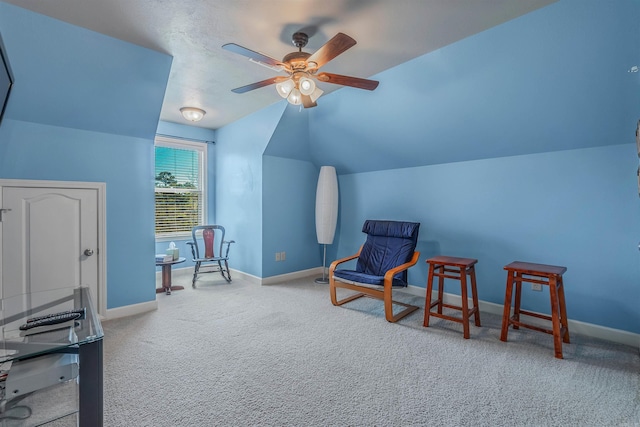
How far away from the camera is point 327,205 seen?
427 centimetres

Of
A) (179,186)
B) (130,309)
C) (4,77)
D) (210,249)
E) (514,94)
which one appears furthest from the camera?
(179,186)

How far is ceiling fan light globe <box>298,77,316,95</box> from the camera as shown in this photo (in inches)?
82.5

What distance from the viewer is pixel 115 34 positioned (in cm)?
223

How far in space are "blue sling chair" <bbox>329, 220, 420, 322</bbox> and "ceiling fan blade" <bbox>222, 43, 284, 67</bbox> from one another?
7.12 feet

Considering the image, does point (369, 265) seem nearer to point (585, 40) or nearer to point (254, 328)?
point (254, 328)

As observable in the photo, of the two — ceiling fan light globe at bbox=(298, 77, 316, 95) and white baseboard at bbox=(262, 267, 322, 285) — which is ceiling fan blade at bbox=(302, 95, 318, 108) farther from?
white baseboard at bbox=(262, 267, 322, 285)

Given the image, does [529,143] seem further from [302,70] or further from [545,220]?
[302,70]

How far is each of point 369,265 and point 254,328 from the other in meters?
1.59

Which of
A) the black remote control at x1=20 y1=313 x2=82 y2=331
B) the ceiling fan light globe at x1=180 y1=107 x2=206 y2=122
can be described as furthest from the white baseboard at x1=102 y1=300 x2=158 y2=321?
the ceiling fan light globe at x1=180 y1=107 x2=206 y2=122

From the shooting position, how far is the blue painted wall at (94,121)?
2.18 metres

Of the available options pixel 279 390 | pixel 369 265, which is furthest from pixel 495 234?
pixel 279 390

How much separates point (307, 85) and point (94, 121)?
2163mm

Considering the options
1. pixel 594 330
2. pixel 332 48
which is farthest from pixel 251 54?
pixel 594 330

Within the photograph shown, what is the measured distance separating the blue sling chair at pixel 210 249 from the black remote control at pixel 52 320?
2718 mm
